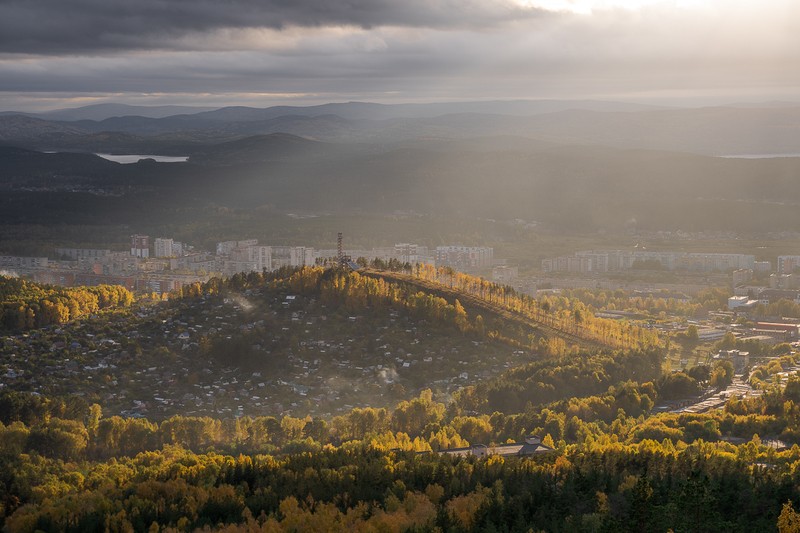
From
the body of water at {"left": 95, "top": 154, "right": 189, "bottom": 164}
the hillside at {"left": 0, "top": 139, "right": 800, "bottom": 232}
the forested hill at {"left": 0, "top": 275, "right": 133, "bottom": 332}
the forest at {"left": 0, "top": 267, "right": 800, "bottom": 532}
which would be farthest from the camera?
the body of water at {"left": 95, "top": 154, "right": 189, "bottom": 164}

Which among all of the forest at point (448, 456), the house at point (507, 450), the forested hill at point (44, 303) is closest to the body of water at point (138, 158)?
the forested hill at point (44, 303)

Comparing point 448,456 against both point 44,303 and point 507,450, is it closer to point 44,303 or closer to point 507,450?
point 507,450

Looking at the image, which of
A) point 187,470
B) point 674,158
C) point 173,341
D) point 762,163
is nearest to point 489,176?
point 674,158

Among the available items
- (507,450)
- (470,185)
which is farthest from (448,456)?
(470,185)

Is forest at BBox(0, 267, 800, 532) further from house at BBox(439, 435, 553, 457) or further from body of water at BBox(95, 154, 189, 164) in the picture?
body of water at BBox(95, 154, 189, 164)

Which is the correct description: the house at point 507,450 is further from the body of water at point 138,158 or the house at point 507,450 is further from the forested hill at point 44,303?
the body of water at point 138,158

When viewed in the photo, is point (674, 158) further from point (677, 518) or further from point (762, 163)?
point (677, 518)

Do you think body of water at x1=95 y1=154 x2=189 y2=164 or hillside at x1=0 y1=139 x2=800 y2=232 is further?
body of water at x1=95 y1=154 x2=189 y2=164

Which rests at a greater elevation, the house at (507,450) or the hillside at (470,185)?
the hillside at (470,185)

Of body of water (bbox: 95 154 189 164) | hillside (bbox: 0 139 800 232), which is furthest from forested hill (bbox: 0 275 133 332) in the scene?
body of water (bbox: 95 154 189 164)

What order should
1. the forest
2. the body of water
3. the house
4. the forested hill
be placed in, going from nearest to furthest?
the forest < the house < the forested hill < the body of water

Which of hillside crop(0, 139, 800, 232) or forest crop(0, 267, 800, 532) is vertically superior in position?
hillside crop(0, 139, 800, 232)
